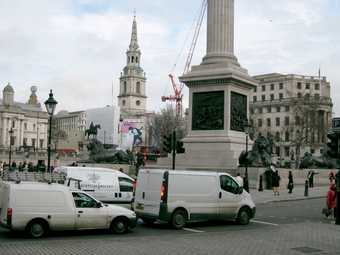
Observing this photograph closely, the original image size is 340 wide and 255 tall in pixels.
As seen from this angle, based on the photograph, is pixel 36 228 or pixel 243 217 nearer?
pixel 36 228

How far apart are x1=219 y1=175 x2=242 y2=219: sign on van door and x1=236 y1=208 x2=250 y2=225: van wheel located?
0.24 m

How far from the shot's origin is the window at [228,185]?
66.0 feet

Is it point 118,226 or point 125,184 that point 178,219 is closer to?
point 118,226

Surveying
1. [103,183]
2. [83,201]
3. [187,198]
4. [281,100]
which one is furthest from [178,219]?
[281,100]

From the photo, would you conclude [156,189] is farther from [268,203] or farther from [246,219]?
[268,203]

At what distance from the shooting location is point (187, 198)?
18922 millimetres

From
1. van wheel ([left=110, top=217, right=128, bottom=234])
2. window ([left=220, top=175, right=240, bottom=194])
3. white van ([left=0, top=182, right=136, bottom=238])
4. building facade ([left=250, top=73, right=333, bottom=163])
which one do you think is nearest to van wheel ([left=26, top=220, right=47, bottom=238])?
white van ([left=0, top=182, right=136, bottom=238])

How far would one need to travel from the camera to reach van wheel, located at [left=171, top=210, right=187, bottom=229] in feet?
60.7

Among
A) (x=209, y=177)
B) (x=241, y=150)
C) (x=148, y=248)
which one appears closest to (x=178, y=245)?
(x=148, y=248)

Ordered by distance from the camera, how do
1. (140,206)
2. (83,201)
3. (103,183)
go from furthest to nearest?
(103,183), (140,206), (83,201)

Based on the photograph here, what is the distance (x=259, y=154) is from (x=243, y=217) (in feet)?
61.0

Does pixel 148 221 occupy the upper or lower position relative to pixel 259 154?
lower

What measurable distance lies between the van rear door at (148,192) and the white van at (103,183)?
8.24 meters

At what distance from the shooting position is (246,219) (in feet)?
66.9
